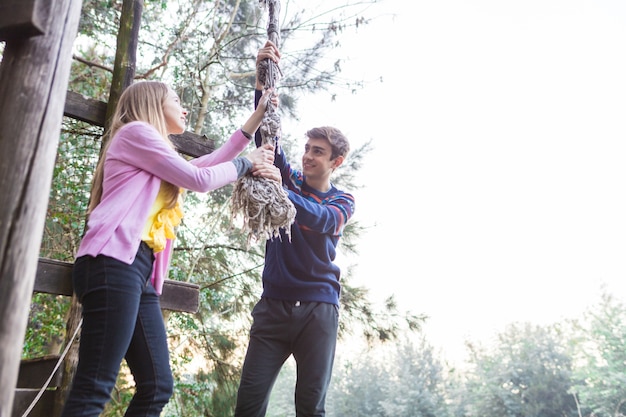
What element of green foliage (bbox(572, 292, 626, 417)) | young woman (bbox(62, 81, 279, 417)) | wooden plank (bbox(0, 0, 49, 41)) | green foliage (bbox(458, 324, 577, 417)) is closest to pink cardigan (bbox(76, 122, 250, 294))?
young woman (bbox(62, 81, 279, 417))

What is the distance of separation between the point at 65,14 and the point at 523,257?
31.1 metres

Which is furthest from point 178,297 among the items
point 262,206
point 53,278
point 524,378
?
point 524,378

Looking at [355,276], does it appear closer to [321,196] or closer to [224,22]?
[224,22]

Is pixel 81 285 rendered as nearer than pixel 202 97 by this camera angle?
Yes

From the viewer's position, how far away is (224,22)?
6.13 m

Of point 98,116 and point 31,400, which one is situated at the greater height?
point 98,116

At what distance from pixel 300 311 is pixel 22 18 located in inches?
51.7

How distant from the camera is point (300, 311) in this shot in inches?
77.2

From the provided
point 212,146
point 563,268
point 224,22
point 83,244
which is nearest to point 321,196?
point 212,146

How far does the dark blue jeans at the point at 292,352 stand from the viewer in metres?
1.89

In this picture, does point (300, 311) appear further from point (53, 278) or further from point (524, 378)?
point (524, 378)

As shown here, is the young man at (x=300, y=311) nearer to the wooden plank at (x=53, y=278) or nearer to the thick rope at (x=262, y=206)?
the thick rope at (x=262, y=206)

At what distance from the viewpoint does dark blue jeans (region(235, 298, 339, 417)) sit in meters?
1.89

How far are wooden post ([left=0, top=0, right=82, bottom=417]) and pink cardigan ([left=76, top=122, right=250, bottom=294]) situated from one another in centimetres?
29
